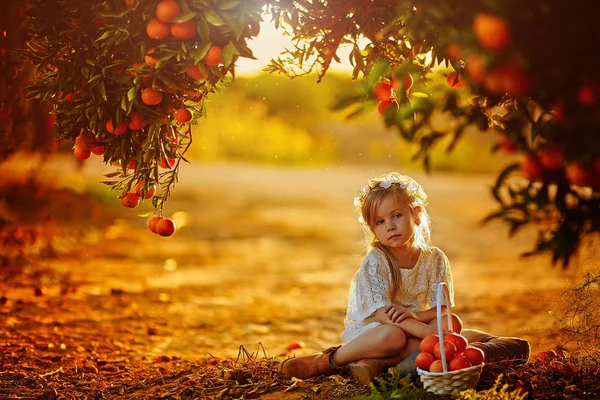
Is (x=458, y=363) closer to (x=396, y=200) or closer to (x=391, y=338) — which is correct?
(x=391, y=338)

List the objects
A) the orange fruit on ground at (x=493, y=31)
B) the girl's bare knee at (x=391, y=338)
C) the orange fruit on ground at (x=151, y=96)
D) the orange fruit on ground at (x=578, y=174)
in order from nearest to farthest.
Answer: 1. the orange fruit on ground at (x=493, y=31)
2. the orange fruit on ground at (x=578, y=174)
3. the orange fruit on ground at (x=151, y=96)
4. the girl's bare knee at (x=391, y=338)

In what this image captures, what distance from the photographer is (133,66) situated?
3.14 metres

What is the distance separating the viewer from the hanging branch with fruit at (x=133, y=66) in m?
2.92

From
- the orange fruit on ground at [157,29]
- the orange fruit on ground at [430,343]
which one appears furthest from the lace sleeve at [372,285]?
the orange fruit on ground at [157,29]

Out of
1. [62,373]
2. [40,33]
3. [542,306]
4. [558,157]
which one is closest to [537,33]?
[558,157]

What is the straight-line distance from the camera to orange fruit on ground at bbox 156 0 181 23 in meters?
2.90

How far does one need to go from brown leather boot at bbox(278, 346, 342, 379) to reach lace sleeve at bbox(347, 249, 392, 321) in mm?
256

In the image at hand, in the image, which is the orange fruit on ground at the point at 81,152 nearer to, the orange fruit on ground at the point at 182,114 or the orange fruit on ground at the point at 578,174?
the orange fruit on ground at the point at 182,114

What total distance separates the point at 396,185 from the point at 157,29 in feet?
4.68

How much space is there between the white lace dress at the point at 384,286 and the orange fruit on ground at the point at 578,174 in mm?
1576

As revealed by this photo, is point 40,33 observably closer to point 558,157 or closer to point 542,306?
point 558,157

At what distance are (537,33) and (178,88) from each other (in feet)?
5.00

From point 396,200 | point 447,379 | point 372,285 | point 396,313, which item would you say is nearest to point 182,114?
point 396,200

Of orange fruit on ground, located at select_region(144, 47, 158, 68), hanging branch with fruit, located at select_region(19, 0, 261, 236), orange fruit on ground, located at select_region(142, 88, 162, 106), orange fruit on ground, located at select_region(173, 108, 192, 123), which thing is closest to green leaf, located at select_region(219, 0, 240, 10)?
hanging branch with fruit, located at select_region(19, 0, 261, 236)
